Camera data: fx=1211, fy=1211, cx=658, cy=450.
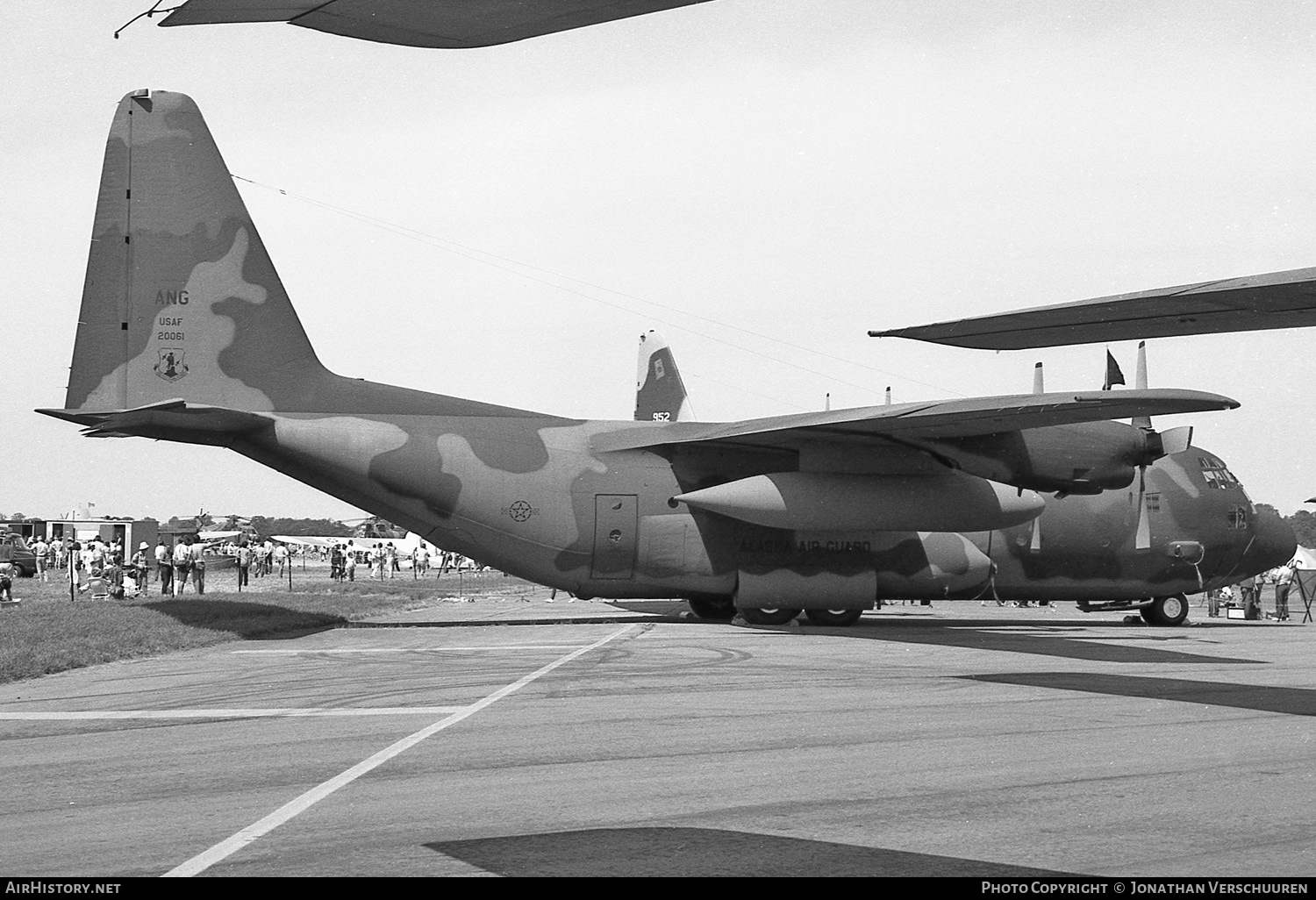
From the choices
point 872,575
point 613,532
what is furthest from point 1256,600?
point 613,532

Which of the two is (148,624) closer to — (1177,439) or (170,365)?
(170,365)

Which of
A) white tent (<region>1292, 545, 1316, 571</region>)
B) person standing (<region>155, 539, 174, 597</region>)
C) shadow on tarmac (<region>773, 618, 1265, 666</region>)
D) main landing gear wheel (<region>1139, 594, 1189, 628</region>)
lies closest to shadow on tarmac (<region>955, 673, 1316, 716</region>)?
shadow on tarmac (<region>773, 618, 1265, 666</region>)

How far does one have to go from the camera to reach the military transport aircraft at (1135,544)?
80.4 ft

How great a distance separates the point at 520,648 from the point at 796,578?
6.43m

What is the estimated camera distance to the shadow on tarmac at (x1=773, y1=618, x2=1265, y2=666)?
17891 millimetres

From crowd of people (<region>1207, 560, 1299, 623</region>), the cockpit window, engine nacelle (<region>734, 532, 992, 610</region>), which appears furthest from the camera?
crowd of people (<region>1207, 560, 1299, 623</region>)

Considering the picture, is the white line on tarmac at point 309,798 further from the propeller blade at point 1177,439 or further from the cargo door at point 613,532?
the propeller blade at point 1177,439

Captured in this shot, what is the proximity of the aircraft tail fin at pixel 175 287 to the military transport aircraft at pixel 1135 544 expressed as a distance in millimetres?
10593

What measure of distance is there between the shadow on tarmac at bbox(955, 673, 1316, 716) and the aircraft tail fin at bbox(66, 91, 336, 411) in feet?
44.4

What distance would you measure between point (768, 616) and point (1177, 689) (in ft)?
→ 35.2

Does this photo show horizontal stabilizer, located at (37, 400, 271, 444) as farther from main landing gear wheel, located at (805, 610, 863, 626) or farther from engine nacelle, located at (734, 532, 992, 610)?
main landing gear wheel, located at (805, 610, 863, 626)

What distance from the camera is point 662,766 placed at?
884 cm

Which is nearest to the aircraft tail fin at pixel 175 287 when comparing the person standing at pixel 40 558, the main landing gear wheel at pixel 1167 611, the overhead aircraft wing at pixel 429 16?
the overhead aircraft wing at pixel 429 16
